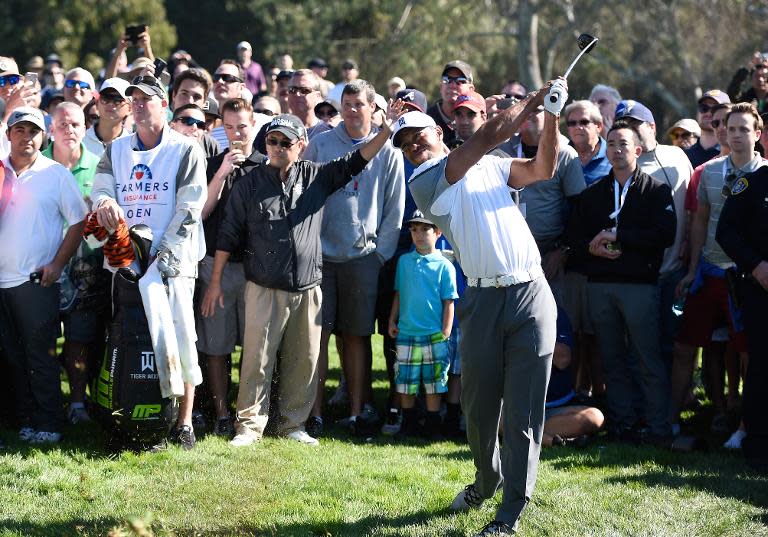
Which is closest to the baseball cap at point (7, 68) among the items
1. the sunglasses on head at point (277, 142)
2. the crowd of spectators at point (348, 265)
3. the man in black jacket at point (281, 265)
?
the crowd of spectators at point (348, 265)

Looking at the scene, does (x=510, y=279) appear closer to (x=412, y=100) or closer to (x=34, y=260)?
(x=412, y=100)

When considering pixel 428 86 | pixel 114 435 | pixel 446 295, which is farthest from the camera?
pixel 428 86

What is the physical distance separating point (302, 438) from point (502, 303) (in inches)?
111

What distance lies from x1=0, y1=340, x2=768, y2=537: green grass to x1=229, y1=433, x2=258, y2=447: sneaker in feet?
0.24

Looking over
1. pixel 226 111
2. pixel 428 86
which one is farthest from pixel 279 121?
pixel 428 86

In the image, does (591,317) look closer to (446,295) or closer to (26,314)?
(446,295)

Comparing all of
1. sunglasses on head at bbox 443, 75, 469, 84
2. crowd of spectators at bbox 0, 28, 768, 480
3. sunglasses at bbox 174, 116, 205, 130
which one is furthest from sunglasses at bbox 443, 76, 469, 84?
sunglasses at bbox 174, 116, 205, 130

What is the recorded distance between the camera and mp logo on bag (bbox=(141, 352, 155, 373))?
24.3 feet

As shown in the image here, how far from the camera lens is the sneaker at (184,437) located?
25.4ft

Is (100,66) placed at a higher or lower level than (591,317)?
higher

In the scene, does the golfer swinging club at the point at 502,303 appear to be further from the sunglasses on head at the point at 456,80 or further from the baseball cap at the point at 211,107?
the sunglasses on head at the point at 456,80

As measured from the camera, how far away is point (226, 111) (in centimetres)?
855

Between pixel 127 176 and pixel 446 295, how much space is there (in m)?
2.67

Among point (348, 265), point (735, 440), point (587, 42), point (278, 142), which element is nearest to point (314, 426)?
point (348, 265)
